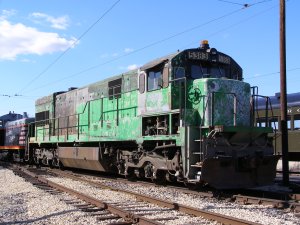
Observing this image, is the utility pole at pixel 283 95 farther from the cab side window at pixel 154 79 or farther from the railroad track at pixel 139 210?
the railroad track at pixel 139 210

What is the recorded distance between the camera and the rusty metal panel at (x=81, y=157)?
14.2 m

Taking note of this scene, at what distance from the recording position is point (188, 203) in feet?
28.0

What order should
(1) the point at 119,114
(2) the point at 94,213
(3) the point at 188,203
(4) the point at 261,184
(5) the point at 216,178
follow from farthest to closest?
1. (1) the point at 119,114
2. (4) the point at 261,184
3. (5) the point at 216,178
4. (3) the point at 188,203
5. (2) the point at 94,213

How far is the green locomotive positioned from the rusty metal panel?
0.23ft

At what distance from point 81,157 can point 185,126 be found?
6.51m

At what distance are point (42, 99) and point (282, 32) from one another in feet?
43.5

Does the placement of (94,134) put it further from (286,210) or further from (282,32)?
(286,210)

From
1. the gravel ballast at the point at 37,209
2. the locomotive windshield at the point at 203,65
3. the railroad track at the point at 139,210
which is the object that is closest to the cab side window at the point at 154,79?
the locomotive windshield at the point at 203,65

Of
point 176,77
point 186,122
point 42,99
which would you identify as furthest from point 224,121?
point 42,99

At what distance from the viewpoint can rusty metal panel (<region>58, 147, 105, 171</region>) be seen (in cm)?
1424

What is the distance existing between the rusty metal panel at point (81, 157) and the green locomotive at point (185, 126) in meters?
0.07

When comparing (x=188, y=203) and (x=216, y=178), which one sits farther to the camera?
(x=216, y=178)

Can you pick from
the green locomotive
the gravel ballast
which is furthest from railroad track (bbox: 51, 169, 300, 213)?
the gravel ballast

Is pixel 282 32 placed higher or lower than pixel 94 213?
higher
